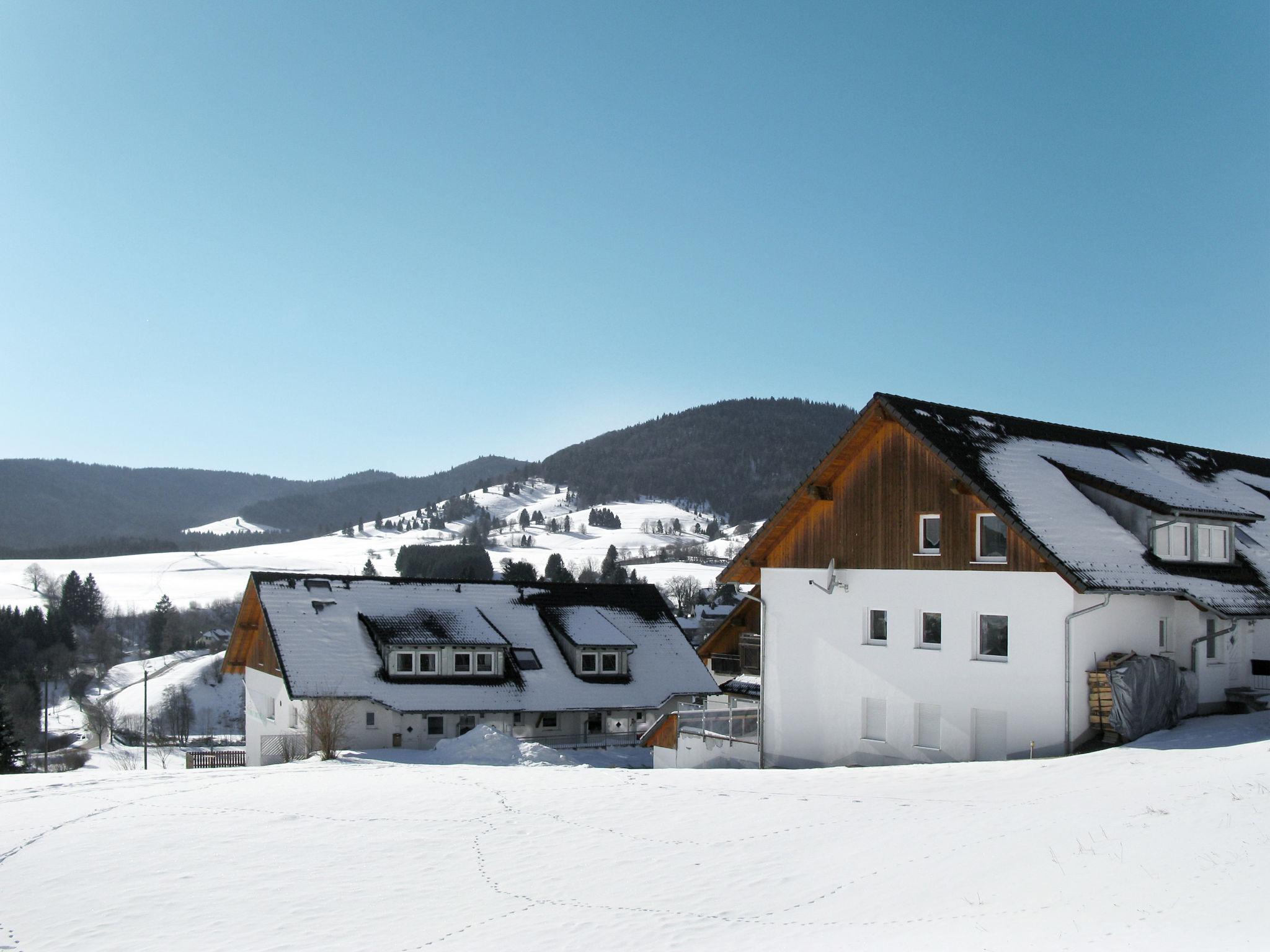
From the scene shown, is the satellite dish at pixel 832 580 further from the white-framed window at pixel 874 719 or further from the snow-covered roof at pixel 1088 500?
the snow-covered roof at pixel 1088 500

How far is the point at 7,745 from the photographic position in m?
54.4

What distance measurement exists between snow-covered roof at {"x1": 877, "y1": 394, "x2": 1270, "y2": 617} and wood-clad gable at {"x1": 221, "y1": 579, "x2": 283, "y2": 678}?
29.0m

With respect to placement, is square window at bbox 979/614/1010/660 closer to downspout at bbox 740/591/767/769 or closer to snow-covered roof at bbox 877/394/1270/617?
snow-covered roof at bbox 877/394/1270/617

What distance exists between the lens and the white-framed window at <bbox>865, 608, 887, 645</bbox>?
1043 inches

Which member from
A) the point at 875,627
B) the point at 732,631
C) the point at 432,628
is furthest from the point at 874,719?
the point at 432,628

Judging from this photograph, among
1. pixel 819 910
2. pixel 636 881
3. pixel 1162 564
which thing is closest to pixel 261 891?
pixel 636 881

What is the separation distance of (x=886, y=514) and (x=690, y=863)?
528 inches

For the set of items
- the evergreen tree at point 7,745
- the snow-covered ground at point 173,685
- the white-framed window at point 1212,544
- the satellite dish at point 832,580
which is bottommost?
the snow-covered ground at point 173,685

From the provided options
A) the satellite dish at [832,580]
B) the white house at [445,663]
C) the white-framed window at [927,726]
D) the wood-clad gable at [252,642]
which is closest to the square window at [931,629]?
the white-framed window at [927,726]

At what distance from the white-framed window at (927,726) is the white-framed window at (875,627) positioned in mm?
1996

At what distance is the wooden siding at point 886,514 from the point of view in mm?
24422

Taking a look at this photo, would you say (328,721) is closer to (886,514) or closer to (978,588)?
(886,514)

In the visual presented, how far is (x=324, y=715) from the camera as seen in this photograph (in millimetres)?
37438

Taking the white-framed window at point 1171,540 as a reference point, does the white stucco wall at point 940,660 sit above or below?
below
